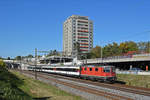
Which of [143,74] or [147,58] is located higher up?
[147,58]

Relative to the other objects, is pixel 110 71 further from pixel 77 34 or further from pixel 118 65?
pixel 77 34

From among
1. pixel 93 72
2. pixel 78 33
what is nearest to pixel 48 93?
pixel 93 72

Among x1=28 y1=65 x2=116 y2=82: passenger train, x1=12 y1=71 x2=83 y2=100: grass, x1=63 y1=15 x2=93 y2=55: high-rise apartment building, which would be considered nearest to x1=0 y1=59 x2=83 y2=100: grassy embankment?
x1=12 y1=71 x2=83 y2=100: grass

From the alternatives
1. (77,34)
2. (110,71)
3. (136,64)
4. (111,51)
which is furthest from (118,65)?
(77,34)

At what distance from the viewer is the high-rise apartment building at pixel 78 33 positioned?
15362 centimetres

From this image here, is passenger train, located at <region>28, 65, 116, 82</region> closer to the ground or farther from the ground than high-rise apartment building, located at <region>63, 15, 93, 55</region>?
closer to the ground

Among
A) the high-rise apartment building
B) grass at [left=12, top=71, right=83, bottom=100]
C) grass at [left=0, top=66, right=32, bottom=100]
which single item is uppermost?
the high-rise apartment building

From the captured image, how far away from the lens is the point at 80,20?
157250 millimetres

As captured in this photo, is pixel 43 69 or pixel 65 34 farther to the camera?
pixel 65 34

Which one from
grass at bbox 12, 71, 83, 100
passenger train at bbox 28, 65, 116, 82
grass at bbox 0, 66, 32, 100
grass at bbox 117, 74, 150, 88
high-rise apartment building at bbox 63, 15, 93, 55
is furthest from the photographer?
high-rise apartment building at bbox 63, 15, 93, 55

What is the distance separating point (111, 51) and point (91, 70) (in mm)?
56927

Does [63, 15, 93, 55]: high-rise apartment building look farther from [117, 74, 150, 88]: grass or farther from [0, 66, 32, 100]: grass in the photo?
[0, 66, 32, 100]: grass

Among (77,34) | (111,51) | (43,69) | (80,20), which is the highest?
(80,20)

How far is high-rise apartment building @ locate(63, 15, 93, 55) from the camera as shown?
504 feet
